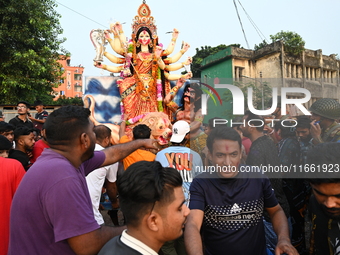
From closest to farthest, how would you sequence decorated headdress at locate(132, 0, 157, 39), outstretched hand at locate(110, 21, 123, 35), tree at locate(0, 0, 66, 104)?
outstretched hand at locate(110, 21, 123, 35)
decorated headdress at locate(132, 0, 157, 39)
tree at locate(0, 0, 66, 104)

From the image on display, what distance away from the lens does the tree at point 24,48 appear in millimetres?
11703

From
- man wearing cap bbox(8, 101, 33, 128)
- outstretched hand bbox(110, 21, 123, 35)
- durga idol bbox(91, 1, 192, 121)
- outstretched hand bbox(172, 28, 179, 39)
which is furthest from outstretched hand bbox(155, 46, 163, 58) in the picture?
man wearing cap bbox(8, 101, 33, 128)

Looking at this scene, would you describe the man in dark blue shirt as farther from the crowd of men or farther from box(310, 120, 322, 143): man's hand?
box(310, 120, 322, 143): man's hand

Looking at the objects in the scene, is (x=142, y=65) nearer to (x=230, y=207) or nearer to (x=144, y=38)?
(x=144, y=38)

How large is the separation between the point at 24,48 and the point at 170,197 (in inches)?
515

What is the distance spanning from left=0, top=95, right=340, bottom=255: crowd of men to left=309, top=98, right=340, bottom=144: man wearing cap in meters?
0.01

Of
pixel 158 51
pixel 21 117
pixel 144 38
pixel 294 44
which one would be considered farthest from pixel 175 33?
pixel 294 44

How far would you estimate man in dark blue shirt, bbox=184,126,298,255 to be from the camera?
188 centimetres

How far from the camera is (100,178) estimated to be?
122 inches

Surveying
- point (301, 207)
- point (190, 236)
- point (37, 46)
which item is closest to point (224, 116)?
point (301, 207)

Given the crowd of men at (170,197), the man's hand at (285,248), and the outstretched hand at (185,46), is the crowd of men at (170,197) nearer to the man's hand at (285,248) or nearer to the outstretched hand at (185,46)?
the man's hand at (285,248)

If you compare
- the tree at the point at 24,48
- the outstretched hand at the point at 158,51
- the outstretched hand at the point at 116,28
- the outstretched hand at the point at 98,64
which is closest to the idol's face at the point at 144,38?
the outstretched hand at the point at 158,51

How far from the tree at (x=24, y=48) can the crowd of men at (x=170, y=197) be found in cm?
1016

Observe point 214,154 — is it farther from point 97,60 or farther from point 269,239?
point 97,60
